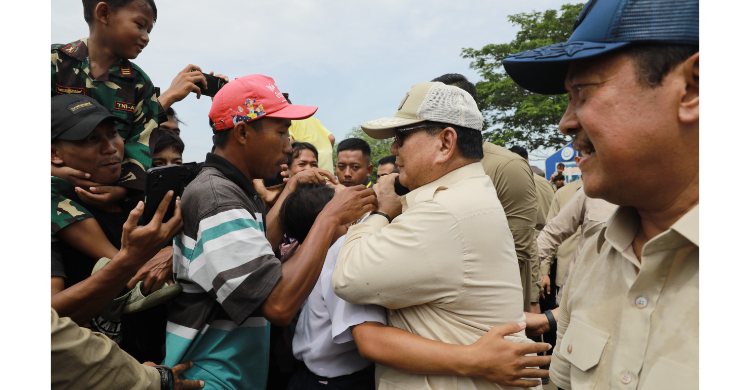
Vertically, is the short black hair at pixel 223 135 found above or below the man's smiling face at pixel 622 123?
below

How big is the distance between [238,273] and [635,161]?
1.48 metres

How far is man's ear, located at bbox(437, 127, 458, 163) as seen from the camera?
2082 mm

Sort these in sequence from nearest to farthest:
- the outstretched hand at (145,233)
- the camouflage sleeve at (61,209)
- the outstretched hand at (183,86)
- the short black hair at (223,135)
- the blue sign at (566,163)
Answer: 1. the outstretched hand at (145,233)
2. the camouflage sleeve at (61,209)
3. the short black hair at (223,135)
4. the outstretched hand at (183,86)
5. the blue sign at (566,163)

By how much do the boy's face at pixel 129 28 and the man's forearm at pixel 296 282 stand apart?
1.86 meters

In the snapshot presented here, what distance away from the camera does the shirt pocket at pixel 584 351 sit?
1.20 metres

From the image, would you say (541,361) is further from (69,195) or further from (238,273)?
(69,195)

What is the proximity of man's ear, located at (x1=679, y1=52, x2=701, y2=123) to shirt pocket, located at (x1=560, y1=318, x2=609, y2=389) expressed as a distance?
0.63 metres

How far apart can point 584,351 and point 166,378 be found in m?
1.60

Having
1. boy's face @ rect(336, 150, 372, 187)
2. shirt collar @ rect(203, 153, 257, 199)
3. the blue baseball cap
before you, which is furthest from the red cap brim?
boy's face @ rect(336, 150, 372, 187)

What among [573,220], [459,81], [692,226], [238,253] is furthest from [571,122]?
[573,220]

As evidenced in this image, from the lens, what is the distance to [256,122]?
234cm

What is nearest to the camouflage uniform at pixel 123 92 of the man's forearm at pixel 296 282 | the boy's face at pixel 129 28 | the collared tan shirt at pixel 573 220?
the boy's face at pixel 129 28

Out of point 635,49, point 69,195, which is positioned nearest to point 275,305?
point 69,195

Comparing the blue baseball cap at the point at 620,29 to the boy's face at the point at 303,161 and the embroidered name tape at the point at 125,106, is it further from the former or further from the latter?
the boy's face at the point at 303,161
